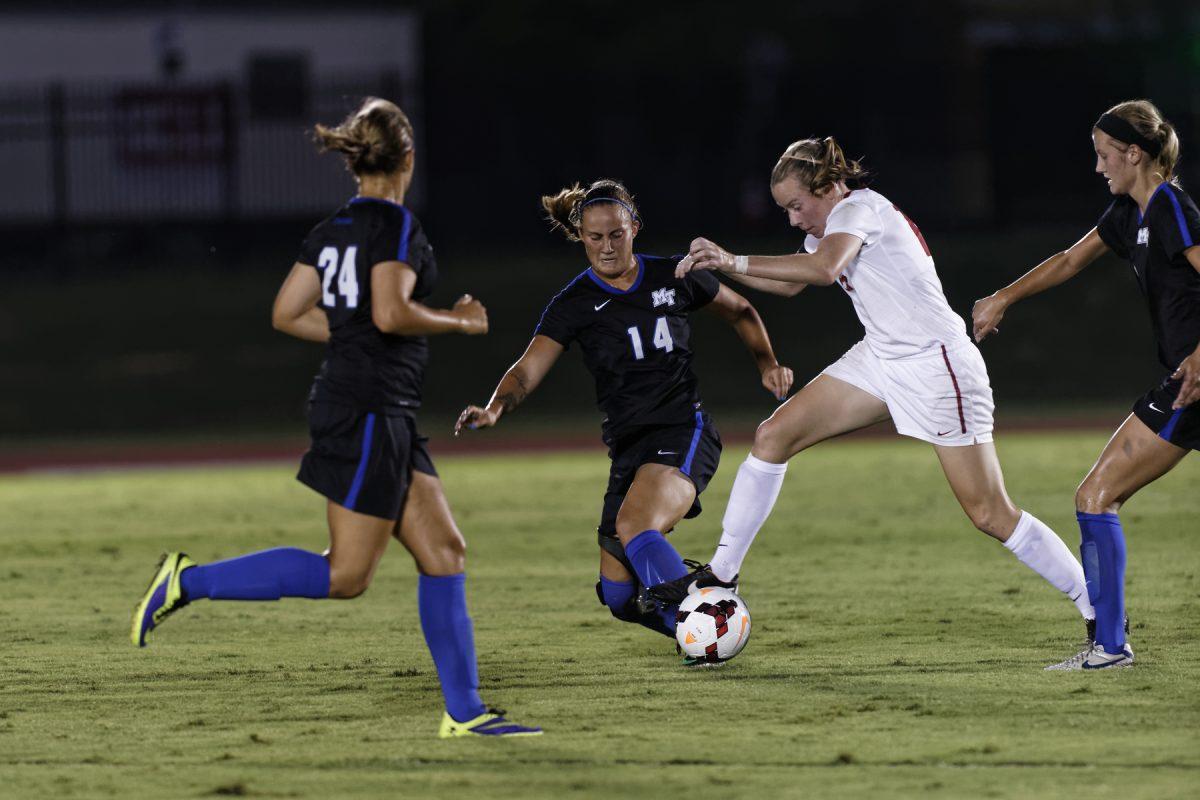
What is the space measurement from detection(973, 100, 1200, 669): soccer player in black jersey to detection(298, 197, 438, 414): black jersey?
2627mm

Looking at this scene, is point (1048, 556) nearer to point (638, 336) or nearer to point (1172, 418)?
point (1172, 418)

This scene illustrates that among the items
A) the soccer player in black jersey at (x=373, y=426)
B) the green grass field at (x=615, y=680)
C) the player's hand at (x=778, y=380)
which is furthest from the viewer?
the player's hand at (x=778, y=380)

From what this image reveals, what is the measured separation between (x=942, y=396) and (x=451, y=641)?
231cm

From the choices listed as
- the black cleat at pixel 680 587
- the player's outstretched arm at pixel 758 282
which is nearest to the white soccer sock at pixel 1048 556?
the black cleat at pixel 680 587

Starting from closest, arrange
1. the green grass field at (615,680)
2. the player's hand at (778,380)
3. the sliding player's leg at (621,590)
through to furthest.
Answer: the green grass field at (615,680) → the sliding player's leg at (621,590) → the player's hand at (778,380)

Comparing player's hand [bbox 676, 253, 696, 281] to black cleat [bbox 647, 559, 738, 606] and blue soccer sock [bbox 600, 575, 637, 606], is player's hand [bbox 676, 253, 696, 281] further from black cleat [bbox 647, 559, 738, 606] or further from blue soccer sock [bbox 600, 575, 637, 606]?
blue soccer sock [bbox 600, 575, 637, 606]

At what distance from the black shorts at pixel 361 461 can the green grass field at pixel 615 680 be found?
0.80 m

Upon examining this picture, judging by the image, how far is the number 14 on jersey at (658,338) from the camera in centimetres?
727

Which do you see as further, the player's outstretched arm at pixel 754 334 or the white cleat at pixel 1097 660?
the player's outstretched arm at pixel 754 334

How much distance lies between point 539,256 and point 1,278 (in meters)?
8.22

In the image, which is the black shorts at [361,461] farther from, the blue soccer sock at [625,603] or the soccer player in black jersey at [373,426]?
the blue soccer sock at [625,603]

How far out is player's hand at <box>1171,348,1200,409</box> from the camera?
6.23 meters

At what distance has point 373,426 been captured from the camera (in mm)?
5656

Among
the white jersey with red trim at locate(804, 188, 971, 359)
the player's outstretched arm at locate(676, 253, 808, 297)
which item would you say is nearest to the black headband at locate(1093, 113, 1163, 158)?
the white jersey with red trim at locate(804, 188, 971, 359)
